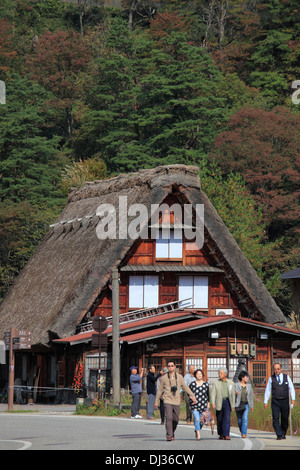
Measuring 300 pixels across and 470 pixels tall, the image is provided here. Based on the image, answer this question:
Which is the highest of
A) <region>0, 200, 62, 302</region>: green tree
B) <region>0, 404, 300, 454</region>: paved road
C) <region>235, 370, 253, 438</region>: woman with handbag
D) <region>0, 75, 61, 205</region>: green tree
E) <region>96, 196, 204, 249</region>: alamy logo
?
<region>0, 75, 61, 205</region>: green tree

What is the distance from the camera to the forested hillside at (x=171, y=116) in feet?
195

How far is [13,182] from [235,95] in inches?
793

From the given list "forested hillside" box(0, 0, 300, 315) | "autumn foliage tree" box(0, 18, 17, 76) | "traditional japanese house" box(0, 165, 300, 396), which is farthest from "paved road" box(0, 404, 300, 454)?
"autumn foliage tree" box(0, 18, 17, 76)

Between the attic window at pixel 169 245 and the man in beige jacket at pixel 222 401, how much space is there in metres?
22.1

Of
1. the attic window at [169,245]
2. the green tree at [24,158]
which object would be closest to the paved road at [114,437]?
the attic window at [169,245]

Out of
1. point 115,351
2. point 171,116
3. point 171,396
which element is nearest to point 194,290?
point 115,351

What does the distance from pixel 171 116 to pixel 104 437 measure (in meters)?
48.9

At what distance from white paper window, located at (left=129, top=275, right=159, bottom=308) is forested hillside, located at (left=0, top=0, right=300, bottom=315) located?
1447 cm

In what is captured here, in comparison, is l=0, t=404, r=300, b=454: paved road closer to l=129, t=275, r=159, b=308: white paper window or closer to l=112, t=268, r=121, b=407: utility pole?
l=112, t=268, r=121, b=407: utility pole

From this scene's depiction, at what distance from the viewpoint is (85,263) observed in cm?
4091

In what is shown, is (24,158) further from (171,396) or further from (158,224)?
(171,396)

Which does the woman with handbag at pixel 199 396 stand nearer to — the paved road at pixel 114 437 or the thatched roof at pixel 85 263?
the paved road at pixel 114 437

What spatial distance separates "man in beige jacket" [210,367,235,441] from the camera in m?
18.8
